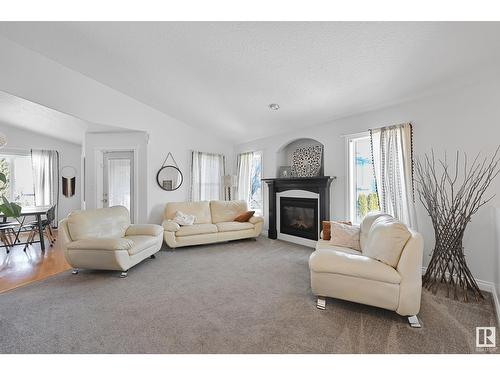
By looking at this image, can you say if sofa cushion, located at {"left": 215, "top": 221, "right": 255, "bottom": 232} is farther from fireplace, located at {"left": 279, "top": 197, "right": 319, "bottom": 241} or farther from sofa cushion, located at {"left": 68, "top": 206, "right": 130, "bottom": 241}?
sofa cushion, located at {"left": 68, "top": 206, "right": 130, "bottom": 241}

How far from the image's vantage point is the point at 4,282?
281cm

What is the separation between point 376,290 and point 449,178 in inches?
73.8

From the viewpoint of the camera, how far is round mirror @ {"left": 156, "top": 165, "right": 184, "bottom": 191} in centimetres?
480

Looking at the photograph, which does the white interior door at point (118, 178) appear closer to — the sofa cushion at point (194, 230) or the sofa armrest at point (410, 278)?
the sofa cushion at point (194, 230)

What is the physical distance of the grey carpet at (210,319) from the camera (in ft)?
5.38

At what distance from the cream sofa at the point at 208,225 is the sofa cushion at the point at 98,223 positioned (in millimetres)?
739

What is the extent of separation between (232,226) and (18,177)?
5867 millimetres

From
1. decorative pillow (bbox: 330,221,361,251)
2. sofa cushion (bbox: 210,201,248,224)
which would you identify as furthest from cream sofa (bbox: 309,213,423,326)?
sofa cushion (bbox: 210,201,248,224)

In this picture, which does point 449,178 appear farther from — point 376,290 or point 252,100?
point 252,100

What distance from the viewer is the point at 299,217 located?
4730 mm

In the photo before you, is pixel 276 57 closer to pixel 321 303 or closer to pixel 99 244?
pixel 321 303

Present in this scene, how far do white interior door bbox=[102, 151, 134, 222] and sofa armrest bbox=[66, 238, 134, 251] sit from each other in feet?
5.81
